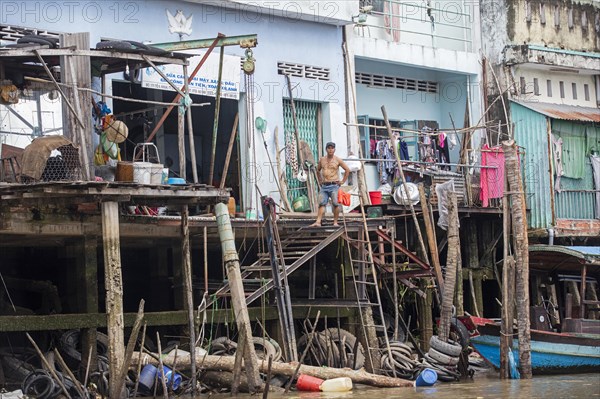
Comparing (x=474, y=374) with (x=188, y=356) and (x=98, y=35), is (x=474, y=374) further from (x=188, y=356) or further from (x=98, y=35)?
(x=98, y=35)

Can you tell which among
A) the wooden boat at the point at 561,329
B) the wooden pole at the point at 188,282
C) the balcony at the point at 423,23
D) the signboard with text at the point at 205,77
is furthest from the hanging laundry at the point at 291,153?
the wooden pole at the point at 188,282

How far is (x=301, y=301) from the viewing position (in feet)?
74.8

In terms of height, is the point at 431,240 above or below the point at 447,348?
above

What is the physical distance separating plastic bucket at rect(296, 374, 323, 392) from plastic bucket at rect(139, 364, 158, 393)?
2.24 metres

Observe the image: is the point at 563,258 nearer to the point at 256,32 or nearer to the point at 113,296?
the point at 256,32

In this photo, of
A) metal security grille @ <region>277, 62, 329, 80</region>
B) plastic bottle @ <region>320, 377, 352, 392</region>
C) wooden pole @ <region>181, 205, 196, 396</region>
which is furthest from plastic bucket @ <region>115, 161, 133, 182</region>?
metal security grille @ <region>277, 62, 329, 80</region>

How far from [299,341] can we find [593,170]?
1052 cm

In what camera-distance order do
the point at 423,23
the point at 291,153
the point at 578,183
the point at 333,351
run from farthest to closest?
the point at 578,183
the point at 423,23
the point at 291,153
the point at 333,351

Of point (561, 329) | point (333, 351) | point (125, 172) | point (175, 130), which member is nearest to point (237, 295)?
point (125, 172)

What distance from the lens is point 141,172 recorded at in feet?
62.7

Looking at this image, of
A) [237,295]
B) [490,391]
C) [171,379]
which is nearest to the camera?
[171,379]

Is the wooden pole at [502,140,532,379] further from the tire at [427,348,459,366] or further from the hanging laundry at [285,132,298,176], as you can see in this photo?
the hanging laundry at [285,132,298,176]

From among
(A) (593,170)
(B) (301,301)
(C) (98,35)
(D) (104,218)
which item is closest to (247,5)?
(C) (98,35)

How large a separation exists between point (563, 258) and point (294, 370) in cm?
783
